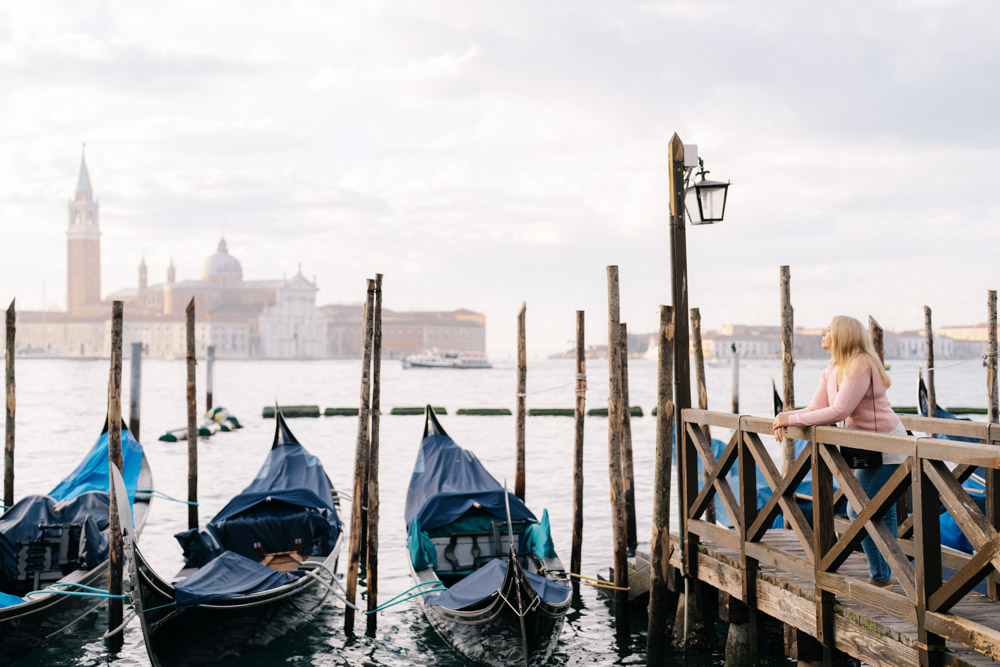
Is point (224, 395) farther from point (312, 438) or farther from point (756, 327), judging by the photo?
point (756, 327)

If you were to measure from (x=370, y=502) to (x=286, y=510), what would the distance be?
2.96ft

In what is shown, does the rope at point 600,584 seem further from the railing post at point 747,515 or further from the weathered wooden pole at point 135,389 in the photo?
the weathered wooden pole at point 135,389

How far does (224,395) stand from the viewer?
36.8 m

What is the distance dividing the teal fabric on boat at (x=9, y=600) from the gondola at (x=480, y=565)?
2.17 meters

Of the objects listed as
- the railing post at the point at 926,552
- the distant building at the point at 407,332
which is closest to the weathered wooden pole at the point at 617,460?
the railing post at the point at 926,552

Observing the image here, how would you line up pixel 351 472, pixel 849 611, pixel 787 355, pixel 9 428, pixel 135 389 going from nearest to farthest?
pixel 849 611 < pixel 787 355 < pixel 9 428 < pixel 351 472 < pixel 135 389

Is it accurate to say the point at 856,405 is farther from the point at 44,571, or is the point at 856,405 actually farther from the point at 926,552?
the point at 44,571

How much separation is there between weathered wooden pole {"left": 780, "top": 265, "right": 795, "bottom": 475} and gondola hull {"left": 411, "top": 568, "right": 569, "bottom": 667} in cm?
201

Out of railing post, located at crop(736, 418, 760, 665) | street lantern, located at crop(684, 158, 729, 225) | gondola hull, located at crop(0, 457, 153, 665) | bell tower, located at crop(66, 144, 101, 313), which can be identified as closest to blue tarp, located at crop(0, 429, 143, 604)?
gondola hull, located at crop(0, 457, 153, 665)

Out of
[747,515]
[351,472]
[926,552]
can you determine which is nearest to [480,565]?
[747,515]

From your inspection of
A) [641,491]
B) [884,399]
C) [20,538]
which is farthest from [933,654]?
[641,491]

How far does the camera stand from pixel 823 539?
11.2 ft

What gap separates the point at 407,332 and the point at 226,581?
92.1m

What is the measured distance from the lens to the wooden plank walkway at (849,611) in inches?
115
